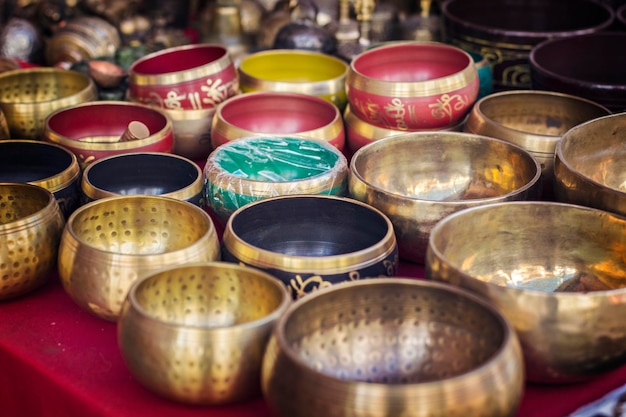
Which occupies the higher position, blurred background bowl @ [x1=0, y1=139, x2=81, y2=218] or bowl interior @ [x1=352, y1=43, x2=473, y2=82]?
bowl interior @ [x1=352, y1=43, x2=473, y2=82]

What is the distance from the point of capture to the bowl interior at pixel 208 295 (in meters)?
1.17

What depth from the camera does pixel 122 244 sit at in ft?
4.76

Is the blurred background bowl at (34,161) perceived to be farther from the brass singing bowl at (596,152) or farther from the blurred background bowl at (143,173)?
the brass singing bowl at (596,152)

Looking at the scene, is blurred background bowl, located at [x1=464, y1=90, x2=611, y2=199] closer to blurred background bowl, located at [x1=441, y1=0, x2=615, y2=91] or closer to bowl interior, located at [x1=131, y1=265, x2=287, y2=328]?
blurred background bowl, located at [x1=441, y1=0, x2=615, y2=91]

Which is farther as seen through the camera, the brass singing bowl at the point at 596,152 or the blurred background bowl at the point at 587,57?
the blurred background bowl at the point at 587,57

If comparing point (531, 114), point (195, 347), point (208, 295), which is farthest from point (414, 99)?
point (195, 347)

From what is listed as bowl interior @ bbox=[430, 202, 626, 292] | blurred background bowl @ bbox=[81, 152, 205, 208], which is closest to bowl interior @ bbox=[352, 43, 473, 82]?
blurred background bowl @ bbox=[81, 152, 205, 208]

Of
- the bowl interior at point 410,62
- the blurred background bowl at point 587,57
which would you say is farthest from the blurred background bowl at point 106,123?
the blurred background bowl at point 587,57

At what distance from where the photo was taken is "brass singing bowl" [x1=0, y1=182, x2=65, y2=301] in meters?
1.31

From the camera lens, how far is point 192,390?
1.05m

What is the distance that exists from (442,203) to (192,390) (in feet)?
1.69

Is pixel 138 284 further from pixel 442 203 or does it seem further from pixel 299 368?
pixel 442 203

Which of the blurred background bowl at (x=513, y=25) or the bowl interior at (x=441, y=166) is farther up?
the blurred background bowl at (x=513, y=25)

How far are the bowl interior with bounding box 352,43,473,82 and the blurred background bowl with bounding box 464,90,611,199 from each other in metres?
0.16
